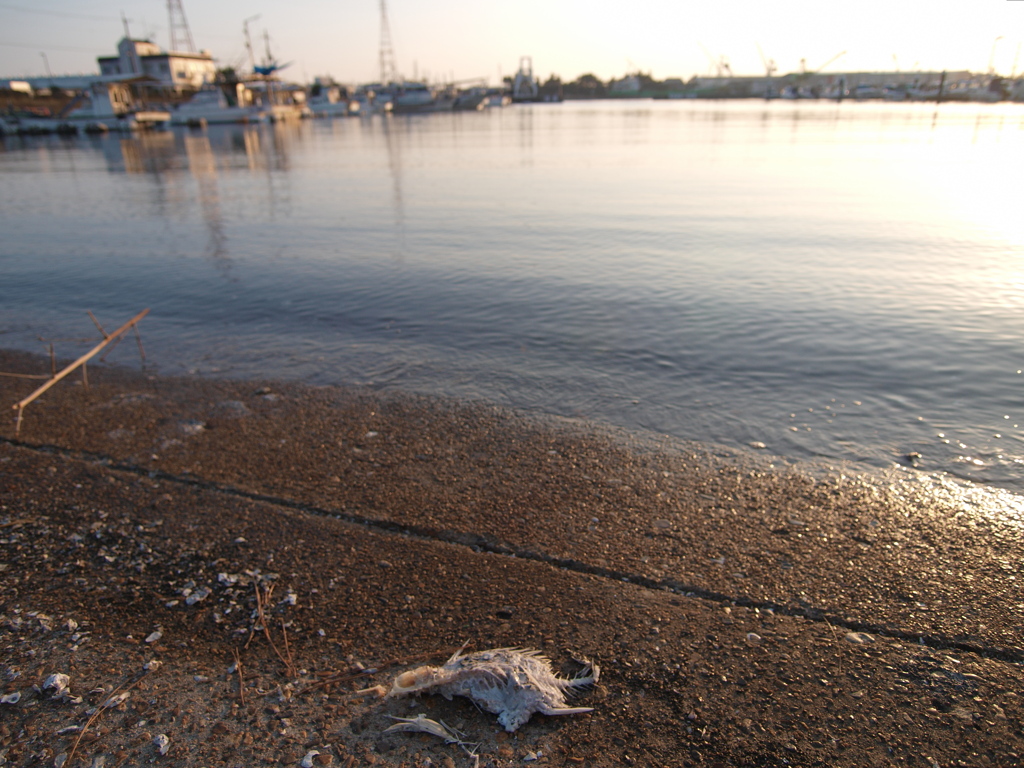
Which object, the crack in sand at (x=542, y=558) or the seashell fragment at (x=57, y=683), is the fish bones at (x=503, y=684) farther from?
the seashell fragment at (x=57, y=683)

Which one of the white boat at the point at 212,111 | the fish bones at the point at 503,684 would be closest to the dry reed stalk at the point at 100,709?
the fish bones at the point at 503,684

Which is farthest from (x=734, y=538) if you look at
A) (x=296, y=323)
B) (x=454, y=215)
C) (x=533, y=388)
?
(x=454, y=215)

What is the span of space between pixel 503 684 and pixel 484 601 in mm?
859

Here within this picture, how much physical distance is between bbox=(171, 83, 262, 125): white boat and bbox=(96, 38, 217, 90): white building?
1344 cm

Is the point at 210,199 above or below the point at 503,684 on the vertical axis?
above

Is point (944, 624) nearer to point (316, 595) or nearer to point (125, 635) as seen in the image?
point (316, 595)

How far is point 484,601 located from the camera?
409cm

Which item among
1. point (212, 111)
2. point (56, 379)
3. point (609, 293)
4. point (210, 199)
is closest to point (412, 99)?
point (212, 111)

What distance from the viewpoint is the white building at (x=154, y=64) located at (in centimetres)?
11188

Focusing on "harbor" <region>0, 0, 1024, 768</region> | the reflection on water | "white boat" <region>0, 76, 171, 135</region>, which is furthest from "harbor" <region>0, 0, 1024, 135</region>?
"harbor" <region>0, 0, 1024, 768</region>

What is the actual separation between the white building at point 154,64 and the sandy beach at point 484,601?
128169 mm

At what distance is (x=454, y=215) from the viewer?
21.1 m

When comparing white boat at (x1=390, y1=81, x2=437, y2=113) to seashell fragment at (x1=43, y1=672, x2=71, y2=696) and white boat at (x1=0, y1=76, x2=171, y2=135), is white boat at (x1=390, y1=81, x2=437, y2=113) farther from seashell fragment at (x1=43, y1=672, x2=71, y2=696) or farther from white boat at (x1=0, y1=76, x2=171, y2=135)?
seashell fragment at (x1=43, y1=672, x2=71, y2=696)

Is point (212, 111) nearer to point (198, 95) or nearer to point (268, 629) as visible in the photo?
point (198, 95)
